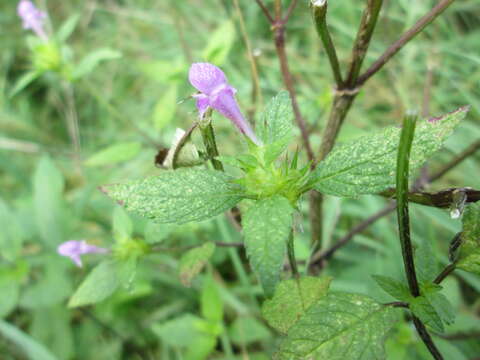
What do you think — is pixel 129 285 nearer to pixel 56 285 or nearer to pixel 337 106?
pixel 337 106

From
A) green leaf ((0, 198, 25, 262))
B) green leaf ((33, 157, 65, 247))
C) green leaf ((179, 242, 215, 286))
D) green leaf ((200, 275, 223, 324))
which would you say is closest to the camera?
green leaf ((179, 242, 215, 286))

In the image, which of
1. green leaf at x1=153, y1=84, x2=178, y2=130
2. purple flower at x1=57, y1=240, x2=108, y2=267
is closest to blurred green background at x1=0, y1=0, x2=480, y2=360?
green leaf at x1=153, y1=84, x2=178, y2=130

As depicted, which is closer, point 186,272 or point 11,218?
point 186,272

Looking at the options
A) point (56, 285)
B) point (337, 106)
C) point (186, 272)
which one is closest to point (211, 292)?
point (186, 272)

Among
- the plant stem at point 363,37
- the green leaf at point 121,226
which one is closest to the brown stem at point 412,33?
the plant stem at point 363,37

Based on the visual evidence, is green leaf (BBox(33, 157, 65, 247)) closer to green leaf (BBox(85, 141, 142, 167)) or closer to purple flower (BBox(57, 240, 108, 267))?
green leaf (BBox(85, 141, 142, 167))

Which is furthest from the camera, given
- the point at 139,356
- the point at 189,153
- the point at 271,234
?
the point at 139,356
